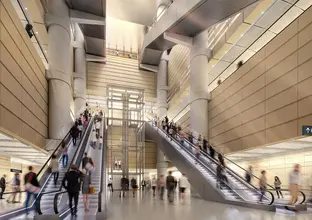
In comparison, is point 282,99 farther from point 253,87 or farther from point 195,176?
point 195,176

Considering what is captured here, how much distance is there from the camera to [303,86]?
10.6 m

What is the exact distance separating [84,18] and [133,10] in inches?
418

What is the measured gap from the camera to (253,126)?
1411 centimetres

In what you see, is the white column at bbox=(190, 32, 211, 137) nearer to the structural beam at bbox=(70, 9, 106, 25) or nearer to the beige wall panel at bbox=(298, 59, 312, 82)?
the structural beam at bbox=(70, 9, 106, 25)

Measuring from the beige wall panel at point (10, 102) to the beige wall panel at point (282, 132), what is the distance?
36.1 feet

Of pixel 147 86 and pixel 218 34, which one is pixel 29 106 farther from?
pixel 147 86

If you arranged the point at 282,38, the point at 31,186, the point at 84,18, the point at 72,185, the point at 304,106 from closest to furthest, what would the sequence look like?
the point at 72,185
the point at 31,186
the point at 304,106
the point at 282,38
the point at 84,18

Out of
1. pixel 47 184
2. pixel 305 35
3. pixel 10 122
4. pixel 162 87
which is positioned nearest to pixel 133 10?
pixel 162 87

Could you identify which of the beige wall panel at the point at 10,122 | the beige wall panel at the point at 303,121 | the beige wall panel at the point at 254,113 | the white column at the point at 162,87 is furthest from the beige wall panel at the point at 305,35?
the white column at the point at 162,87

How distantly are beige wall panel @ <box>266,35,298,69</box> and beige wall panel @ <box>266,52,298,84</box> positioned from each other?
178 millimetres

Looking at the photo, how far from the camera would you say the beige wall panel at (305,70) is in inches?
405

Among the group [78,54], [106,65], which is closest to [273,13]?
[78,54]

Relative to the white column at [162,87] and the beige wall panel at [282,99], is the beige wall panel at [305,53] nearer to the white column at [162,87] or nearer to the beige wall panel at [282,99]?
the beige wall panel at [282,99]

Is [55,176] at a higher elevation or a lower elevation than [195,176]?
higher
